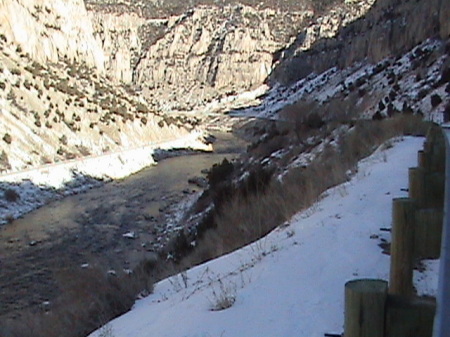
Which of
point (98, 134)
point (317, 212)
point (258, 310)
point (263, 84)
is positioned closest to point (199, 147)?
point (98, 134)

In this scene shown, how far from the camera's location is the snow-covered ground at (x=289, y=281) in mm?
4066

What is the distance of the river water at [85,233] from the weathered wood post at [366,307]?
40.5ft

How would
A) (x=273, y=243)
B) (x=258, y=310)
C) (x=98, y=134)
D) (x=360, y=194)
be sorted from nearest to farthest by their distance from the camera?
(x=258, y=310)
(x=273, y=243)
(x=360, y=194)
(x=98, y=134)

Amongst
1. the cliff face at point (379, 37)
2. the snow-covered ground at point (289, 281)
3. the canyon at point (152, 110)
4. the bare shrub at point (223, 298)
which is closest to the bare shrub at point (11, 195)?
the canyon at point (152, 110)

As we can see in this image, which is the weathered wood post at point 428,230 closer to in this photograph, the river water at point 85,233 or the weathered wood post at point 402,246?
the weathered wood post at point 402,246

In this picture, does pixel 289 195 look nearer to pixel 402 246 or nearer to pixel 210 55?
pixel 402 246

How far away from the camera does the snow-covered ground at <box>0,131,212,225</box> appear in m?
25.0

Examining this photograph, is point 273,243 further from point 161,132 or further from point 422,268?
point 161,132

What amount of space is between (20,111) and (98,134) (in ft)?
21.1

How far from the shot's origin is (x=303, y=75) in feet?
358

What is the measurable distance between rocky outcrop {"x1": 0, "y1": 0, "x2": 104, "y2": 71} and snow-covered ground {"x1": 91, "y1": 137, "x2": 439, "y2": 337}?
4772 centimetres

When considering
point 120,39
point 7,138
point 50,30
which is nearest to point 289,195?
point 7,138

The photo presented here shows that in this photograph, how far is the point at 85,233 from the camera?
20.6m

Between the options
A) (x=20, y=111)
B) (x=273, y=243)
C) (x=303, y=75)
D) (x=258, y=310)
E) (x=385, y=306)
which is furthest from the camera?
(x=303, y=75)
